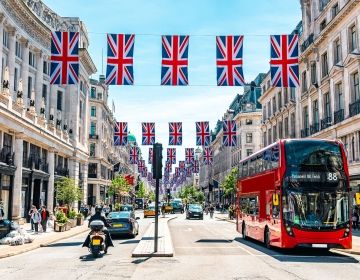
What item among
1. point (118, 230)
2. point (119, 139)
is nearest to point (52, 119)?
point (119, 139)

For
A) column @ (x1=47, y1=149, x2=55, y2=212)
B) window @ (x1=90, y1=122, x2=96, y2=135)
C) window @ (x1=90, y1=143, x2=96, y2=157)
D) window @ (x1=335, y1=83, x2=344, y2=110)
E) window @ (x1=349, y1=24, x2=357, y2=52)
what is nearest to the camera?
window @ (x1=349, y1=24, x2=357, y2=52)

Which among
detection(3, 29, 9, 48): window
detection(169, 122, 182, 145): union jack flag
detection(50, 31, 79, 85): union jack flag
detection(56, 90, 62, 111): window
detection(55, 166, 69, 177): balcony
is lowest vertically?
detection(55, 166, 69, 177): balcony

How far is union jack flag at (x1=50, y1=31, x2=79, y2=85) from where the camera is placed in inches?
927

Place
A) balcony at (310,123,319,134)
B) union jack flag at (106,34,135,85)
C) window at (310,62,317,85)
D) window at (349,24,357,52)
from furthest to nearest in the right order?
1. window at (310,62,317,85)
2. balcony at (310,123,319,134)
3. window at (349,24,357,52)
4. union jack flag at (106,34,135,85)

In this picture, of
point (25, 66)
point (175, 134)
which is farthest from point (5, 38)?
point (175, 134)

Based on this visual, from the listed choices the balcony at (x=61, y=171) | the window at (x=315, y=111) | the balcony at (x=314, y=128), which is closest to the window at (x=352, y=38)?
the window at (x=315, y=111)

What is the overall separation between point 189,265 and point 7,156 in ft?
82.3

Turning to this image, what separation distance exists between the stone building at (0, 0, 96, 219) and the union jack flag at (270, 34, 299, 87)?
1871 cm

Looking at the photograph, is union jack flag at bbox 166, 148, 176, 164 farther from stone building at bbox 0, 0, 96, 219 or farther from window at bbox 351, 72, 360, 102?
window at bbox 351, 72, 360, 102

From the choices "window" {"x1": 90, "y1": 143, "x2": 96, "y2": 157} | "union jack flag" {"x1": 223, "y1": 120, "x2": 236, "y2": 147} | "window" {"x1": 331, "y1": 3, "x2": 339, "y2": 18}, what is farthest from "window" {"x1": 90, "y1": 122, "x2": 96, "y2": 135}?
"window" {"x1": 331, "y1": 3, "x2": 339, "y2": 18}

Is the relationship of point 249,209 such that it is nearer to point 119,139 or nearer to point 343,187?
point 343,187

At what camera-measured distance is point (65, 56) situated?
77.4 ft

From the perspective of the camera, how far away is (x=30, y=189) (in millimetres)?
41375

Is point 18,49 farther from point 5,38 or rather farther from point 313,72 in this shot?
point 313,72
